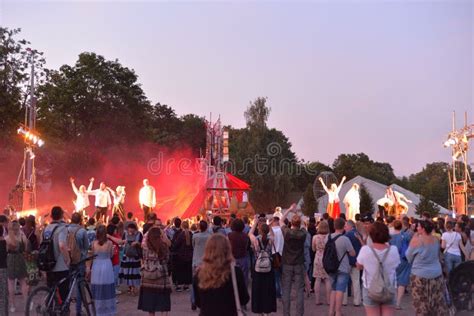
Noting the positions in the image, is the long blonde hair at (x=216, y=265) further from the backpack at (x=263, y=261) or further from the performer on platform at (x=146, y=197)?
the performer on platform at (x=146, y=197)

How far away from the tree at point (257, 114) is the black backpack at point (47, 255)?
55.6m

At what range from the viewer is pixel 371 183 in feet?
196

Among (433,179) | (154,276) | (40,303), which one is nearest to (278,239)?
(154,276)

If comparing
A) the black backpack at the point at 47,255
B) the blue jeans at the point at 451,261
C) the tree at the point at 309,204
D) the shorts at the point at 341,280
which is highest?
the tree at the point at 309,204

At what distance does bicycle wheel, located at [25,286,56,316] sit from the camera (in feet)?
28.9

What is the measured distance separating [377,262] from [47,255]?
16.6ft

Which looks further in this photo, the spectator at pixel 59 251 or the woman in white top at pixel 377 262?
the spectator at pixel 59 251

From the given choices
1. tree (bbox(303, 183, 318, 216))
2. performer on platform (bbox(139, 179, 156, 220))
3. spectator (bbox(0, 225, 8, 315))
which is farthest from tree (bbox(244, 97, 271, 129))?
spectator (bbox(0, 225, 8, 315))

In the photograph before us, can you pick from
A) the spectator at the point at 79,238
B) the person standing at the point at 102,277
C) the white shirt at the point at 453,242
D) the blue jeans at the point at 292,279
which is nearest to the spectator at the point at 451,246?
the white shirt at the point at 453,242

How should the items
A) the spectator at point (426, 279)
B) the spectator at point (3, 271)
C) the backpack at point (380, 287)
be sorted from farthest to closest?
1. the spectator at point (3, 271)
2. the spectator at point (426, 279)
3. the backpack at point (380, 287)

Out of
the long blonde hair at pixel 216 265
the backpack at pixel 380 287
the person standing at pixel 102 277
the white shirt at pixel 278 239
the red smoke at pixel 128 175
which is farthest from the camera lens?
the red smoke at pixel 128 175

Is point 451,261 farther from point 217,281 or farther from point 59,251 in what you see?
point 217,281

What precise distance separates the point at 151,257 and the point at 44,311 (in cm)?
177

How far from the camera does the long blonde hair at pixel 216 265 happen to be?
525cm
